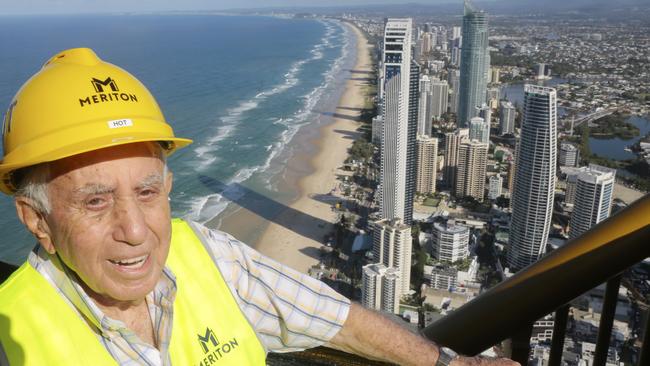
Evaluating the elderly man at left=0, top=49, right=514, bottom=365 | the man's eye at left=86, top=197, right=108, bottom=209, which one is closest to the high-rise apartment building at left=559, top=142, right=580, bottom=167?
the elderly man at left=0, top=49, right=514, bottom=365

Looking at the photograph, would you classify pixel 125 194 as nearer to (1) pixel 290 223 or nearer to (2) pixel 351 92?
(1) pixel 290 223

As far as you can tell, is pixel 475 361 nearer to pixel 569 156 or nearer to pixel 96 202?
pixel 96 202

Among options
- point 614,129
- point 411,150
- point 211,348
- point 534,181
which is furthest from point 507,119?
point 211,348

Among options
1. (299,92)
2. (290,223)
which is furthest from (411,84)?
(299,92)

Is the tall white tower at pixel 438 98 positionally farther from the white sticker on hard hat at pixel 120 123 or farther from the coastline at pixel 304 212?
the white sticker on hard hat at pixel 120 123

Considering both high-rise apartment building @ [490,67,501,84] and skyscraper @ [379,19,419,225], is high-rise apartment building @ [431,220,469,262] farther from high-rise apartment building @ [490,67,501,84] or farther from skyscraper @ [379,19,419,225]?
high-rise apartment building @ [490,67,501,84]
